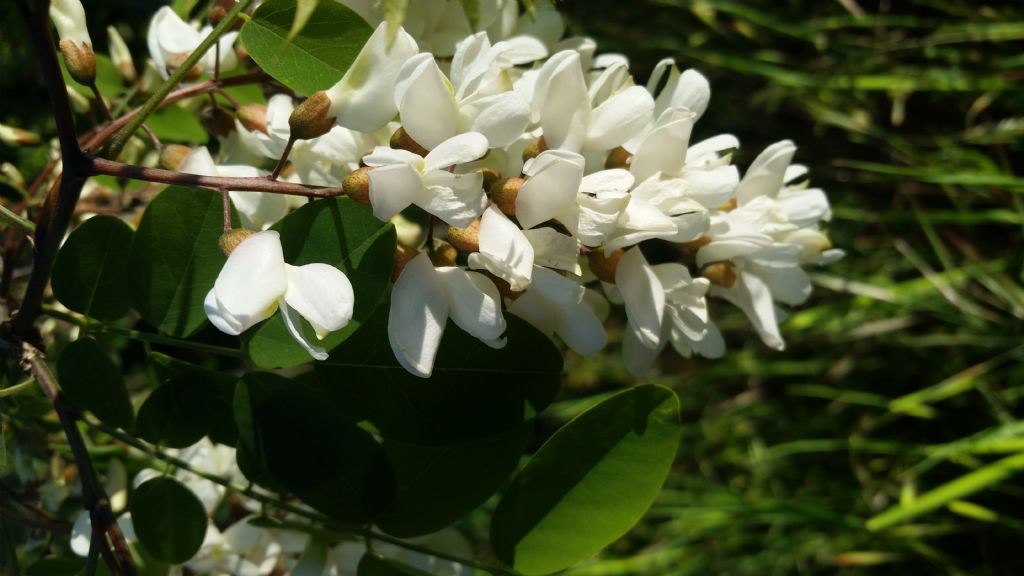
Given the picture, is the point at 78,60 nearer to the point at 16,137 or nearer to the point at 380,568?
the point at 16,137

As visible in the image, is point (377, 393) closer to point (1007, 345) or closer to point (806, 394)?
point (1007, 345)

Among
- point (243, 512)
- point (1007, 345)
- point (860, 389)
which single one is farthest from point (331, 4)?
point (860, 389)

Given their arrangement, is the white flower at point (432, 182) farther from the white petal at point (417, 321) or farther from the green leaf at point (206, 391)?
the green leaf at point (206, 391)

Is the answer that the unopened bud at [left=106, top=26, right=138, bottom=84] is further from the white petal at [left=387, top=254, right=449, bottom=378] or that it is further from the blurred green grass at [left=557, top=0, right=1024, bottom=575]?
the blurred green grass at [left=557, top=0, right=1024, bottom=575]

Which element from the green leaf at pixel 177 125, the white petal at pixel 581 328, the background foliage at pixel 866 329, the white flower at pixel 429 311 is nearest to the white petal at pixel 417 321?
the white flower at pixel 429 311

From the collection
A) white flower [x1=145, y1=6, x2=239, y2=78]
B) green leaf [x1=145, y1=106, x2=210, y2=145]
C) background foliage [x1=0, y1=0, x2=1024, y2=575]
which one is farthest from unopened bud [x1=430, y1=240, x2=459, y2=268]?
background foliage [x1=0, y1=0, x2=1024, y2=575]

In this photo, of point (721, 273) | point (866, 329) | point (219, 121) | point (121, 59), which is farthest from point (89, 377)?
point (866, 329)
